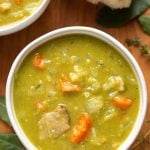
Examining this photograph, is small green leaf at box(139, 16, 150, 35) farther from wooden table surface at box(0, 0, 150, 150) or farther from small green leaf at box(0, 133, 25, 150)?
small green leaf at box(0, 133, 25, 150)

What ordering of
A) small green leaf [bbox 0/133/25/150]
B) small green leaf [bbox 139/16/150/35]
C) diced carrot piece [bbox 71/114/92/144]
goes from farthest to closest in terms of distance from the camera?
1. small green leaf [bbox 139/16/150/35]
2. small green leaf [bbox 0/133/25/150]
3. diced carrot piece [bbox 71/114/92/144]

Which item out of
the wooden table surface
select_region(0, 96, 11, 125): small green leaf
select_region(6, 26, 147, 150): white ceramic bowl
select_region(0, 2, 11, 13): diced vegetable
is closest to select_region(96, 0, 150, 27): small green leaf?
the wooden table surface

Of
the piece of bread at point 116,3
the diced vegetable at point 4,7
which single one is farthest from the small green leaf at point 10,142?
the piece of bread at point 116,3

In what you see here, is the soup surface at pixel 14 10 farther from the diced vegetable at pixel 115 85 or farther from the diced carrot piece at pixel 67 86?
the diced vegetable at pixel 115 85

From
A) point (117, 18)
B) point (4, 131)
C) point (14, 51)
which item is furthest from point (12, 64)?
point (117, 18)

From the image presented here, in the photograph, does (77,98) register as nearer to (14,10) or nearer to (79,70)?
(79,70)

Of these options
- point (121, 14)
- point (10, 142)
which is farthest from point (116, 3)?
point (10, 142)

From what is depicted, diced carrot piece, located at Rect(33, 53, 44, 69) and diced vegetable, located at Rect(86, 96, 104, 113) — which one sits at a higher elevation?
diced carrot piece, located at Rect(33, 53, 44, 69)

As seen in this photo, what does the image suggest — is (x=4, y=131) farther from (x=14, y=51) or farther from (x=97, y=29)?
(x=97, y=29)
